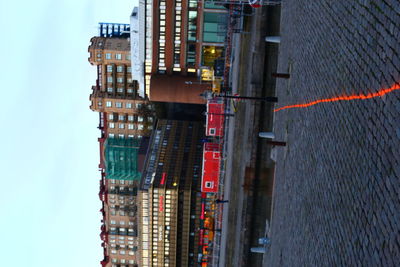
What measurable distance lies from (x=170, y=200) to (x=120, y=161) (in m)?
13.0

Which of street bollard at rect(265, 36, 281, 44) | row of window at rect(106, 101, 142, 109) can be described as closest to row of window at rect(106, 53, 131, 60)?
row of window at rect(106, 101, 142, 109)

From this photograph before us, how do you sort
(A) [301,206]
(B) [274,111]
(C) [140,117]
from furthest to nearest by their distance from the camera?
(C) [140,117] → (B) [274,111] → (A) [301,206]

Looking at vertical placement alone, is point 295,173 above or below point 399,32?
below

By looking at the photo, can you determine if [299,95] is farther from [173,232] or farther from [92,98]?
[92,98]

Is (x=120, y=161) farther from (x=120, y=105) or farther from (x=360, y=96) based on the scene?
(x=360, y=96)

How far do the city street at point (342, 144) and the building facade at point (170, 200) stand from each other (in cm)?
5149

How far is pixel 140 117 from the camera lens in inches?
3137

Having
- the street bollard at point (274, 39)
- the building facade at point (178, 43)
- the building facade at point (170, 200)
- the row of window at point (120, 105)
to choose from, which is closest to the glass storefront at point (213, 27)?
the building facade at point (178, 43)

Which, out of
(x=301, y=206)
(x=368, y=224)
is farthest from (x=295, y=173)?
(x=368, y=224)

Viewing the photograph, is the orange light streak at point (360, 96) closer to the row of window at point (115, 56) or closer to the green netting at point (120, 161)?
the row of window at point (115, 56)

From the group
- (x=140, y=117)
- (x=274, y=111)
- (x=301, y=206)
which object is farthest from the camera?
(x=140, y=117)

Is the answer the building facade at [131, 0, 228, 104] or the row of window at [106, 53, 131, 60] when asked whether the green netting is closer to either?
the row of window at [106, 53, 131, 60]

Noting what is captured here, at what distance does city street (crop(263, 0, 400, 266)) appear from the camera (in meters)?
9.30

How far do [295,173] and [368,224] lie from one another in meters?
8.23
